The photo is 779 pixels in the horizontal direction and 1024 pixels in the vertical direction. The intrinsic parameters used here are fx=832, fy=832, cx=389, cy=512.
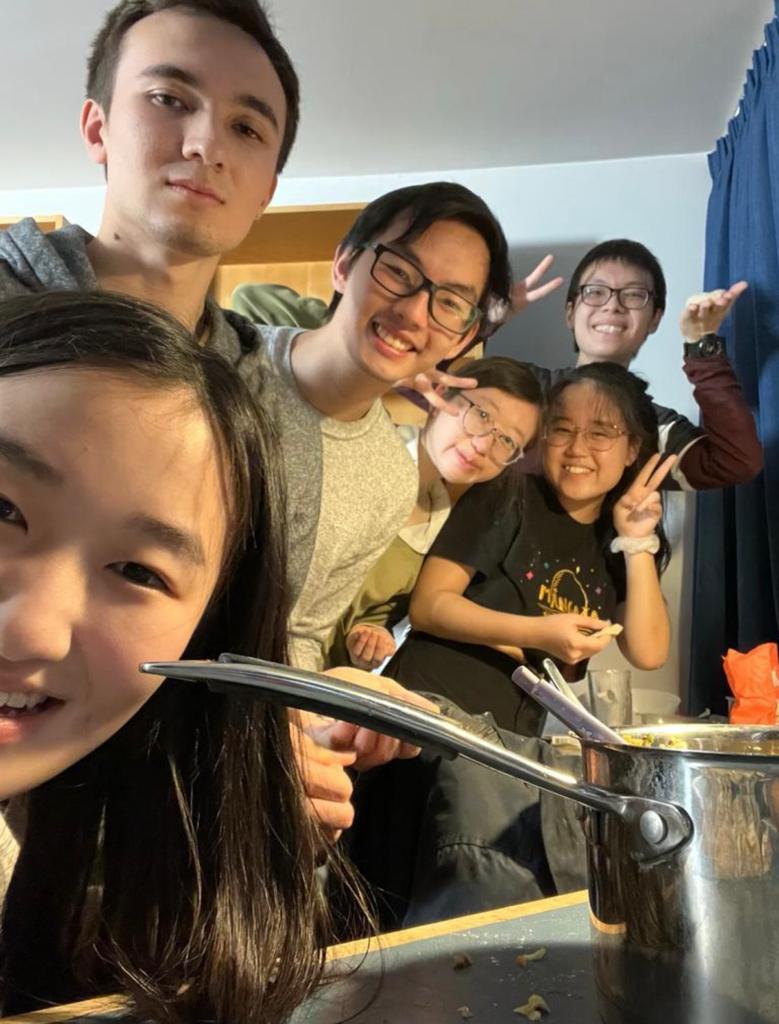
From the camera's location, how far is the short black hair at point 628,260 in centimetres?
161

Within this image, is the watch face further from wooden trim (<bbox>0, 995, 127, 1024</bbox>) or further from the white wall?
wooden trim (<bbox>0, 995, 127, 1024</bbox>)

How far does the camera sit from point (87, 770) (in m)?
0.56

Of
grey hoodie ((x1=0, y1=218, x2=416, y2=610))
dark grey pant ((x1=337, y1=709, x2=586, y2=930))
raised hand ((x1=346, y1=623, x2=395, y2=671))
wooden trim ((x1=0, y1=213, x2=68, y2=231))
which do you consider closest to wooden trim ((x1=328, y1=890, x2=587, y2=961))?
dark grey pant ((x1=337, y1=709, x2=586, y2=930))

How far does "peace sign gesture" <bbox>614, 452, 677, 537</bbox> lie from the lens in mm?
1468

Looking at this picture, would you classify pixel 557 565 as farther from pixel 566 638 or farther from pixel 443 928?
pixel 443 928

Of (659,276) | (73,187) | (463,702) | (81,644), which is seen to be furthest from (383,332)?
(73,187)

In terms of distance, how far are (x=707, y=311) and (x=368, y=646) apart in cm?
89

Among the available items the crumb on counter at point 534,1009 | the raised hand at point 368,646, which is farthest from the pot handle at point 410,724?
the raised hand at point 368,646

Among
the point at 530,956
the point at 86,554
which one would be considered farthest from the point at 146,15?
the point at 530,956

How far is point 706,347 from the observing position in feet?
5.01

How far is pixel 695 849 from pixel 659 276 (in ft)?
4.93

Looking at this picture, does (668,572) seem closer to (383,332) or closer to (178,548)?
(383,332)

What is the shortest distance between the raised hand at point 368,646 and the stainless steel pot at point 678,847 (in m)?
0.84

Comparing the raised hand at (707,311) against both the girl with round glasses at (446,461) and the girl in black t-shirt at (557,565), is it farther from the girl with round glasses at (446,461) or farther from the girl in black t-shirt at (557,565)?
the girl with round glasses at (446,461)
